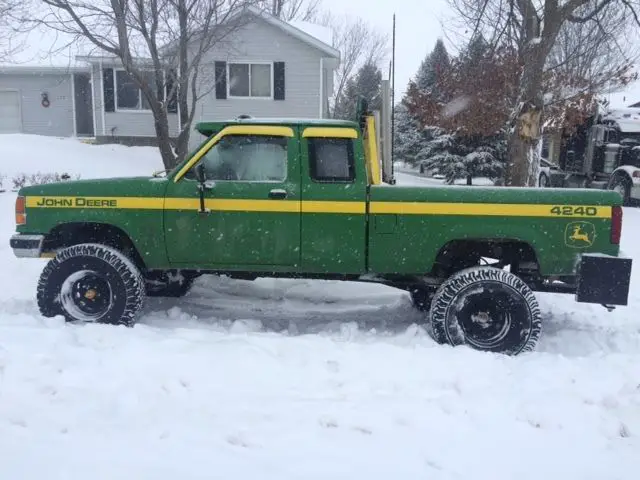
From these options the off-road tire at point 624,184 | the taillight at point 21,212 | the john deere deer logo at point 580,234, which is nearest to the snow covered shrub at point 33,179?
the taillight at point 21,212

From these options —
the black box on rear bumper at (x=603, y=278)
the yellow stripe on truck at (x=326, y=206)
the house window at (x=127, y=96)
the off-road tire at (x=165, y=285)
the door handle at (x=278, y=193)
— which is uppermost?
the house window at (x=127, y=96)

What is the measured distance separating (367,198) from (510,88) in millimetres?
11900

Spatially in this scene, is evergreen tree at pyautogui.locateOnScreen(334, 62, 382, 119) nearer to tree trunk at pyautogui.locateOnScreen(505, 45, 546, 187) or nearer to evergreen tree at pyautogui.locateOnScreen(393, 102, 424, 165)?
evergreen tree at pyautogui.locateOnScreen(393, 102, 424, 165)

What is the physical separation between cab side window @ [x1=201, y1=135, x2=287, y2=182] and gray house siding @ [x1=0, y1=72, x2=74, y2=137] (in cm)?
2114

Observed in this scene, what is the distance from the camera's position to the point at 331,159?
524 cm

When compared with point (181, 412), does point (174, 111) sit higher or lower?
higher

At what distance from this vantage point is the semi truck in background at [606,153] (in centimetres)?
1683

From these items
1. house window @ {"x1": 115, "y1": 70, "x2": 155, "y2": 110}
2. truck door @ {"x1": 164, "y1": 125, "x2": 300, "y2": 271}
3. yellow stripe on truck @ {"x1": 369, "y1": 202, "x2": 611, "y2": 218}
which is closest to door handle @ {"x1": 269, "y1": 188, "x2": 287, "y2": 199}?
truck door @ {"x1": 164, "y1": 125, "x2": 300, "y2": 271}

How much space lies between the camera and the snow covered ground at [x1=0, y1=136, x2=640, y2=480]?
126 inches

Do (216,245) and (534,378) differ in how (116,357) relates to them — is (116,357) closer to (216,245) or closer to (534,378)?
(216,245)

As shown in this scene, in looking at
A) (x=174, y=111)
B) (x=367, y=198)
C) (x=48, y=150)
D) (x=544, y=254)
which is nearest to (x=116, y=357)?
(x=367, y=198)

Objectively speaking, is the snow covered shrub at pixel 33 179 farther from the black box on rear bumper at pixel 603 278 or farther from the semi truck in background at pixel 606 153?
the semi truck in background at pixel 606 153

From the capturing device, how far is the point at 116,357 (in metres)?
4.41

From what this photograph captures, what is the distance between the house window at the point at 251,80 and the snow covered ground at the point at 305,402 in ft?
55.7
